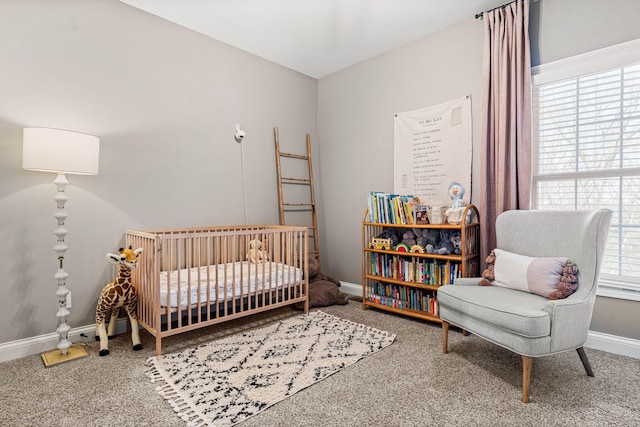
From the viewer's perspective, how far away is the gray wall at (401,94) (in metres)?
2.12

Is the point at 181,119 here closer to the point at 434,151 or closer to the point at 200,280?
the point at 200,280

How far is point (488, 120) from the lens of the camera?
2.52m

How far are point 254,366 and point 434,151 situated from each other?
226 cm

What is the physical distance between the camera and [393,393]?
1.62 metres

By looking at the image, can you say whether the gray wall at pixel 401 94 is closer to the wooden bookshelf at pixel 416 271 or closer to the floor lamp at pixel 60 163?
the wooden bookshelf at pixel 416 271

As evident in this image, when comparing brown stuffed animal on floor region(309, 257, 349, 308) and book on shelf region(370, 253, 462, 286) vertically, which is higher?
book on shelf region(370, 253, 462, 286)

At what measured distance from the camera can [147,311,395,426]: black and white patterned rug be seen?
1519mm

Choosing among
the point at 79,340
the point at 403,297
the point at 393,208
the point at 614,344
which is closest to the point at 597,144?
the point at 614,344

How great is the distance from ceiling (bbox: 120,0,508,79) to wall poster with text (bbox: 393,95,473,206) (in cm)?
70

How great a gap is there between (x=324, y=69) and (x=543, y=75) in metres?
2.16

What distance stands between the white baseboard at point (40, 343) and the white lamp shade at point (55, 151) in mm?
1105

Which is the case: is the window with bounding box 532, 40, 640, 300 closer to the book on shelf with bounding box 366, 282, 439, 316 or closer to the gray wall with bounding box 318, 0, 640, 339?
the gray wall with bounding box 318, 0, 640, 339

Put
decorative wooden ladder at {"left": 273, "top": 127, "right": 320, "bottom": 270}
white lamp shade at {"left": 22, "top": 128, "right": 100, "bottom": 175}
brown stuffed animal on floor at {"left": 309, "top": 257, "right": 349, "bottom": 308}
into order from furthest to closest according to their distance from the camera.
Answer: decorative wooden ladder at {"left": 273, "top": 127, "right": 320, "bottom": 270} < brown stuffed animal on floor at {"left": 309, "top": 257, "right": 349, "bottom": 308} < white lamp shade at {"left": 22, "top": 128, "right": 100, "bottom": 175}

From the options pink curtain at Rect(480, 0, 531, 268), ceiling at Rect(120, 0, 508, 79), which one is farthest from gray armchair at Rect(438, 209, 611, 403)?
ceiling at Rect(120, 0, 508, 79)
